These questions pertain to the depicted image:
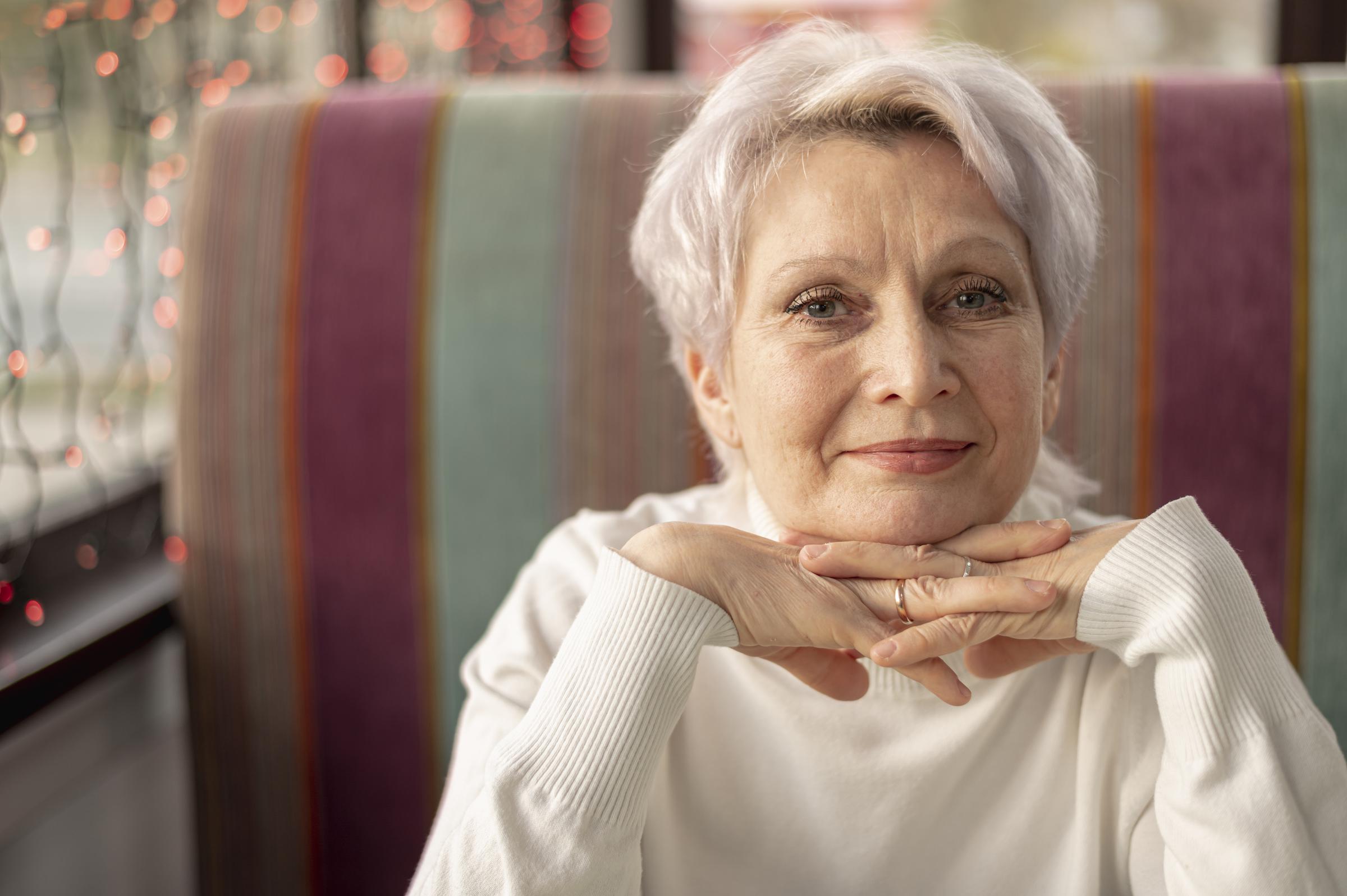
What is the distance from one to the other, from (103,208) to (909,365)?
1.51 metres

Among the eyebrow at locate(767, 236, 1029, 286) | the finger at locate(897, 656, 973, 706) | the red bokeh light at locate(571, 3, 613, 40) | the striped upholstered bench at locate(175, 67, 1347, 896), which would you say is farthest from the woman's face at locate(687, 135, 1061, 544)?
the red bokeh light at locate(571, 3, 613, 40)

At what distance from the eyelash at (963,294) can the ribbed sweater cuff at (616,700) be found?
0.29 meters

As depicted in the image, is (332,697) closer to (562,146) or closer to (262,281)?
(262,281)

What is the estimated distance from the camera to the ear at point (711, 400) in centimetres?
124

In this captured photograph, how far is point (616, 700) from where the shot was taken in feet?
3.24

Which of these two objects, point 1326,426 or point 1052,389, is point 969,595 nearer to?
point 1052,389

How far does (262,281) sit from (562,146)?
48cm

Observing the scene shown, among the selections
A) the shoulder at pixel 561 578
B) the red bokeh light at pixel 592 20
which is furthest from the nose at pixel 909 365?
the red bokeh light at pixel 592 20

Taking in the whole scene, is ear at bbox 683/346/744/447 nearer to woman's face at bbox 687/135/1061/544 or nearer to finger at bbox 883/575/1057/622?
woman's face at bbox 687/135/1061/544

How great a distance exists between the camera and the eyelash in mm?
1046

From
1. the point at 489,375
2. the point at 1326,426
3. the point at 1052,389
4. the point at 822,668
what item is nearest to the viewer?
the point at 822,668

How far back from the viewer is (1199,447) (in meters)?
1.46

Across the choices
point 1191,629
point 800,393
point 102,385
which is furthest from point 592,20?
point 1191,629

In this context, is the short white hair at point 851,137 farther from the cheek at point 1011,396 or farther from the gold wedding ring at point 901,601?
the gold wedding ring at point 901,601
